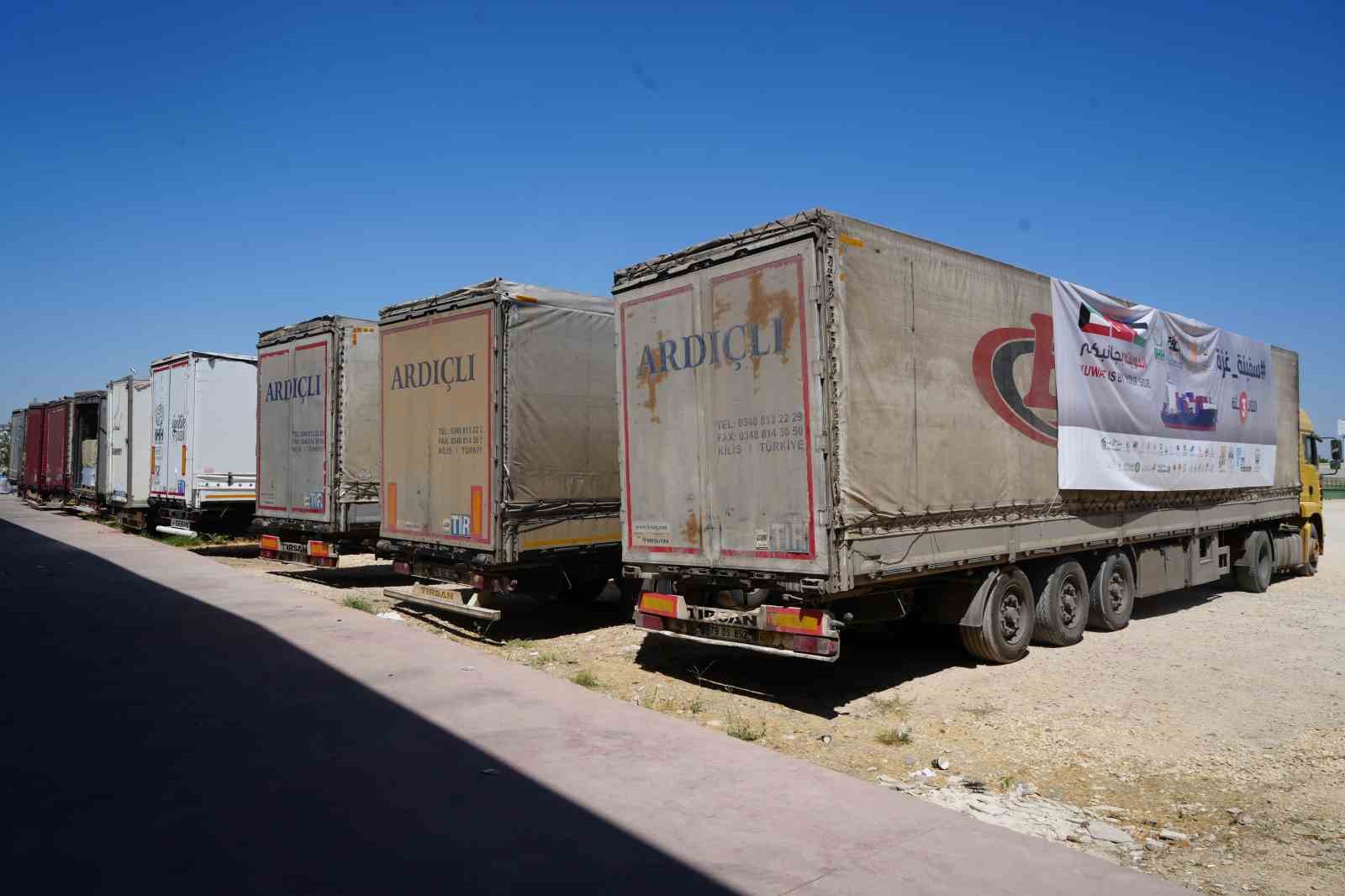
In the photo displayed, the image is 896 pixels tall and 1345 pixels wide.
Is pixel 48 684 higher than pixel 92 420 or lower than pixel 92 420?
lower

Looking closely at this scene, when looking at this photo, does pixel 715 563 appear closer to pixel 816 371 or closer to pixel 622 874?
pixel 816 371

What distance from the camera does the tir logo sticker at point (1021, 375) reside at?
8.18 metres

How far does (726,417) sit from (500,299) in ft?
10.6

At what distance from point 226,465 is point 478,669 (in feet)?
36.8

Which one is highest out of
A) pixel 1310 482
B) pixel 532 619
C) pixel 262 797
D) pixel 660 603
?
pixel 1310 482

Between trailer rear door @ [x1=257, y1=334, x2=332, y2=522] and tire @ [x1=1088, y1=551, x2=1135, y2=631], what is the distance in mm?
10016

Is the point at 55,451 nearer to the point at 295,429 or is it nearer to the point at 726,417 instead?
the point at 295,429

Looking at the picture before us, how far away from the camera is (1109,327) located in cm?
995

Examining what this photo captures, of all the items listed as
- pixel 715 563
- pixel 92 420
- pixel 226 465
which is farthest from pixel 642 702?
pixel 92 420

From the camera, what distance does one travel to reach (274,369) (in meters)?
13.6

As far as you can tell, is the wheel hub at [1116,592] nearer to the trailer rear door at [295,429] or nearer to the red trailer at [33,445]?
the trailer rear door at [295,429]

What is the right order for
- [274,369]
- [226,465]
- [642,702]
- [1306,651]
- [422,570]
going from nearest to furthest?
[642,702] < [1306,651] < [422,570] < [274,369] < [226,465]

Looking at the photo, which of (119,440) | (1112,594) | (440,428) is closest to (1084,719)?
(1112,594)

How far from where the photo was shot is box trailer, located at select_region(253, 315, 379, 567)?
1248 centimetres
